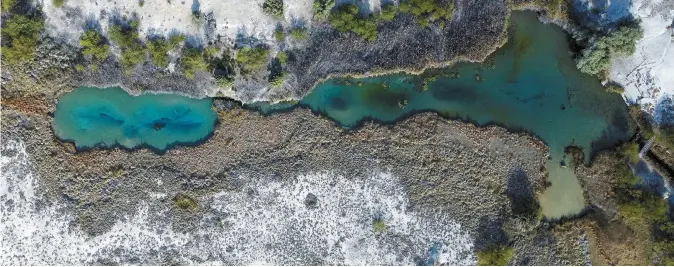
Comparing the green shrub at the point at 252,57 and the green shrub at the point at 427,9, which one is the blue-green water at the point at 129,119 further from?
the green shrub at the point at 427,9

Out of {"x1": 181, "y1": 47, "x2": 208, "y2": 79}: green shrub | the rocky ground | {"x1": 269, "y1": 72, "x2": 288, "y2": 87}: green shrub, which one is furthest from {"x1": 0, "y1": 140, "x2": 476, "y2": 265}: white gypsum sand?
{"x1": 181, "y1": 47, "x2": 208, "y2": 79}: green shrub

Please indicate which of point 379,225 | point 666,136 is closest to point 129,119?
point 379,225

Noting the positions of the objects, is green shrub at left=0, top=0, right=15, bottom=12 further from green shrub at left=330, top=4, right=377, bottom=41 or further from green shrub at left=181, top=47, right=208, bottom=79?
green shrub at left=330, top=4, right=377, bottom=41

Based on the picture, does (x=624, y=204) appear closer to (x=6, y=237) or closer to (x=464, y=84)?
(x=464, y=84)

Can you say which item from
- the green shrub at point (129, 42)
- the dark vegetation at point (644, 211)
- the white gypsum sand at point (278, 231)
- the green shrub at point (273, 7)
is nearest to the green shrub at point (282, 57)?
the green shrub at point (273, 7)

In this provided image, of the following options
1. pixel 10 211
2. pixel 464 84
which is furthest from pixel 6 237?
pixel 464 84

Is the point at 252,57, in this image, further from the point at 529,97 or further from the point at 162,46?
the point at 529,97
